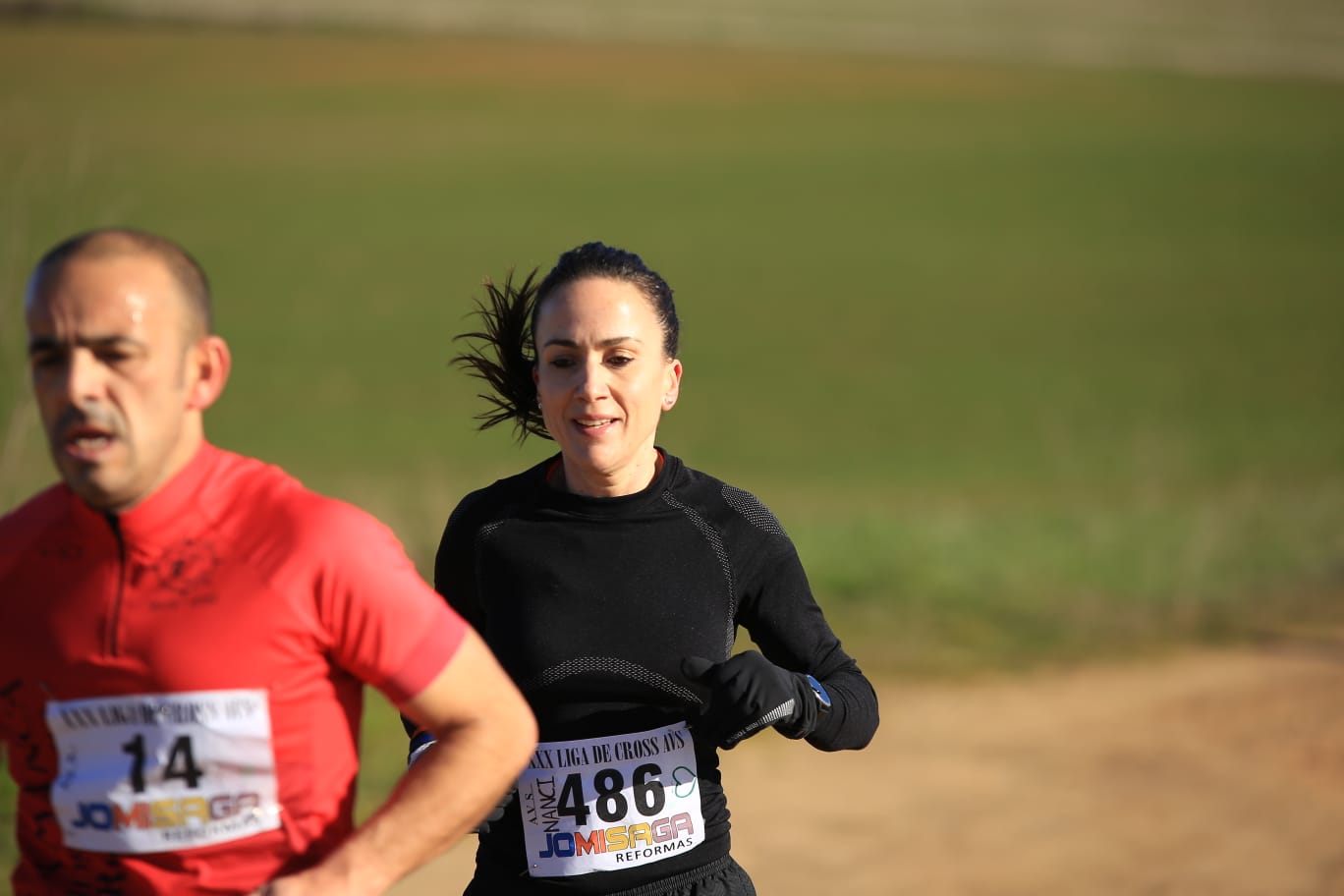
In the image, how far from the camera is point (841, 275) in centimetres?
3397

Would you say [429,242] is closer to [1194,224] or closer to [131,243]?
[1194,224]

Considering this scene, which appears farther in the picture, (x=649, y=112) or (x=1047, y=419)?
(x=649, y=112)

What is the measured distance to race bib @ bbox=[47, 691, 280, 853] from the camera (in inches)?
82.6

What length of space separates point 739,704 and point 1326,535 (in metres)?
9.92

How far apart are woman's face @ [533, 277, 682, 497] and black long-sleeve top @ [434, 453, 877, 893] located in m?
0.10

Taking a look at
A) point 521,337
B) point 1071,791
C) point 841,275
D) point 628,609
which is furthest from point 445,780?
point 841,275

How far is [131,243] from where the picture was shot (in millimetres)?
2117

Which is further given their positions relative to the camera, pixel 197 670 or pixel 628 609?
pixel 628 609

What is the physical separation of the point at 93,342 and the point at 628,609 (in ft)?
4.02

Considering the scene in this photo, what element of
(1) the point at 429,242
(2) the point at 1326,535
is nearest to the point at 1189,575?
(2) the point at 1326,535

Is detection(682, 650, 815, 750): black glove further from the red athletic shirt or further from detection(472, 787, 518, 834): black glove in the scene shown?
the red athletic shirt

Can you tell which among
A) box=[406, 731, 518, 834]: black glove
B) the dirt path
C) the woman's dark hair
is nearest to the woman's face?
the woman's dark hair

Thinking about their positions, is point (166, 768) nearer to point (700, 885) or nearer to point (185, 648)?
point (185, 648)

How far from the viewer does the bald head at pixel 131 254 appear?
2.09 metres
